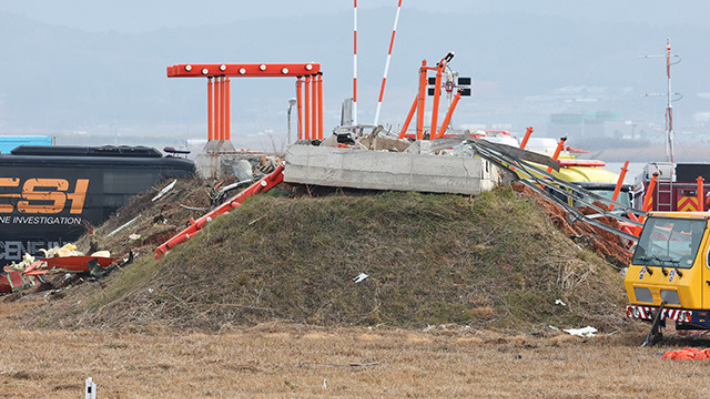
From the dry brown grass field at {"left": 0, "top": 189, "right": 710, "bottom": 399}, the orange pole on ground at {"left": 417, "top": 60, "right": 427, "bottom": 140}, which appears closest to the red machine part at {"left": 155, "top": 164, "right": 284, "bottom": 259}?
the dry brown grass field at {"left": 0, "top": 189, "right": 710, "bottom": 399}

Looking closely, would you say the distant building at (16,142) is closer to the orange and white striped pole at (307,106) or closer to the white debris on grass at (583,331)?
the orange and white striped pole at (307,106)

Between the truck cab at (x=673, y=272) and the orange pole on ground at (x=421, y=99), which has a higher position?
the orange pole on ground at (x=421, y=99)

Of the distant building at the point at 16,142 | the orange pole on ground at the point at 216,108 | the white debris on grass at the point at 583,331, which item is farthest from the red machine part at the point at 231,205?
the distant building at the point at 16,142

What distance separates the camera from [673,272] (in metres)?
13.1

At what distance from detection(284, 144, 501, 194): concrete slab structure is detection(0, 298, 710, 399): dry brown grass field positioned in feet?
10.4

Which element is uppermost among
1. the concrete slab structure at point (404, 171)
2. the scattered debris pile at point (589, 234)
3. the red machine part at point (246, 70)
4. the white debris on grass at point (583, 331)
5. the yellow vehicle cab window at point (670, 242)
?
the red machine part at point (246, 70)

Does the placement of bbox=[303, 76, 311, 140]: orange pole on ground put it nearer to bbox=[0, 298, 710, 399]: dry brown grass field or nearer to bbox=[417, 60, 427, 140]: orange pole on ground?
bbox=[417, 60, 427, 140]: orange pole on ground

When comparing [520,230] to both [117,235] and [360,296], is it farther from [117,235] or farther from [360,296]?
[117,235]

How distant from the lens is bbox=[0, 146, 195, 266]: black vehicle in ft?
78.5

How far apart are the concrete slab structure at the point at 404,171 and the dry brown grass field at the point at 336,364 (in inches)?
125

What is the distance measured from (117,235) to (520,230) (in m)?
10.3

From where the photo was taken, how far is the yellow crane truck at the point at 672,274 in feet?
42.6

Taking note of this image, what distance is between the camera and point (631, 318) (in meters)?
14.0

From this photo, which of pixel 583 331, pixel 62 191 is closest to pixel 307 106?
pixel 62 191
